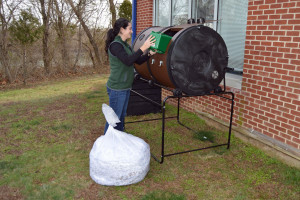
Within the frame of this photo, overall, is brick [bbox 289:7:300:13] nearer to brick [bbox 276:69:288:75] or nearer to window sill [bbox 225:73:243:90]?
brick [bbox 276:69:288:75]

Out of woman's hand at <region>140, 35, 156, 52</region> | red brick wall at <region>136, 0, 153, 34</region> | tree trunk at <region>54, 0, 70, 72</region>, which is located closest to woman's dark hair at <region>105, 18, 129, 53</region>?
woman's hand at <region>140, 35, 156, 52</region>

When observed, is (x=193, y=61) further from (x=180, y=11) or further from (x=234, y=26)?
(x=180, y=11)

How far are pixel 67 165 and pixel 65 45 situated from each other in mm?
10673

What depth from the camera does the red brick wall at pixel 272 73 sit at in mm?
3449

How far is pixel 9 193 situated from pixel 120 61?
2.12 m

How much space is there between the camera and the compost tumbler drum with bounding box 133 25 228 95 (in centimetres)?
338

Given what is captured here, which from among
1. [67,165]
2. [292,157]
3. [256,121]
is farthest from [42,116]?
[292,157]

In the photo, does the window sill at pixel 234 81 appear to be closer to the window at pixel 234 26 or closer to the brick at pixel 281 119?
the window at pixel 234 26

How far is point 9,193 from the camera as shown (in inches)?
122

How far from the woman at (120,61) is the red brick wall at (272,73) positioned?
1667 mm

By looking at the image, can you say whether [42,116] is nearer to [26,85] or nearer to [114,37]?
[114,37]

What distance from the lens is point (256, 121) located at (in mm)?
4113

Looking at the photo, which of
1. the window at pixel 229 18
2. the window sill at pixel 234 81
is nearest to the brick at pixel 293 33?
the window at pixel 229 18

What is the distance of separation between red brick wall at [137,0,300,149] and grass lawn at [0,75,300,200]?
46cm
